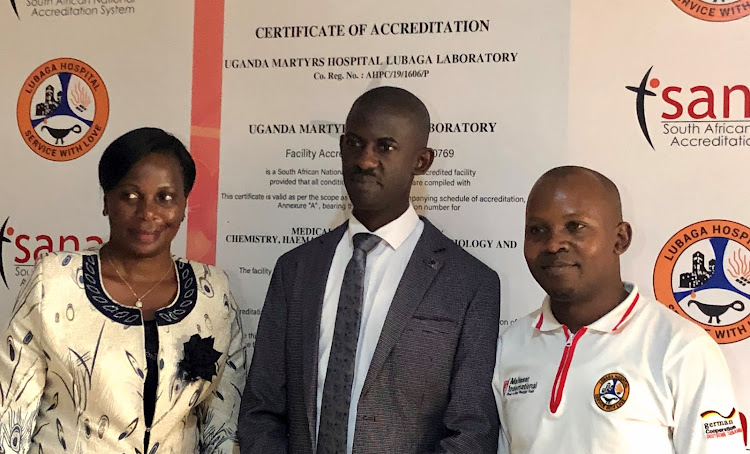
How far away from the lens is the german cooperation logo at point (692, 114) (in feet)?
7.89

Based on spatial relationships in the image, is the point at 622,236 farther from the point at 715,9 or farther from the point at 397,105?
the point at 715,9

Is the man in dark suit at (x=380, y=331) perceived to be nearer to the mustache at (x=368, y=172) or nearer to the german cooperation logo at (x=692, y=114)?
the mustache at (x=368, y=172)

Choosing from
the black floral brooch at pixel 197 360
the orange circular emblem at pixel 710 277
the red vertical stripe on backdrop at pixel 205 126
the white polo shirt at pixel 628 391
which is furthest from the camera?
the red vertical stripe on backdrop at pixel 205 126

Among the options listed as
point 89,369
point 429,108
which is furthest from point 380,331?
point 429,108

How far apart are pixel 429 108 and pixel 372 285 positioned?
81cm

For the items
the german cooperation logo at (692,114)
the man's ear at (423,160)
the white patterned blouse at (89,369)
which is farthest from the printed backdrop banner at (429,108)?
the white patterned blouse at (89,369)

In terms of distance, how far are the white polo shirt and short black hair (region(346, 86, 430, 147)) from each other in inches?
25.9

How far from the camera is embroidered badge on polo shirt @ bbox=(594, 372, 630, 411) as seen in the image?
5.71ft

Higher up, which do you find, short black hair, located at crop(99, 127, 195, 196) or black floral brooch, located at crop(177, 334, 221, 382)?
short black hair, located at crop(99, 127, 195, 196)

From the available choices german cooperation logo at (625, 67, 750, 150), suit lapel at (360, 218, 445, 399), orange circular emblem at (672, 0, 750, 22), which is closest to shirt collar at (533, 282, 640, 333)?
suit lapel at (360, 218, 445, 399)

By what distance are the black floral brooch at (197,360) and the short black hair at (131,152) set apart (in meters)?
0.47

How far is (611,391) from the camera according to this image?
1752mm

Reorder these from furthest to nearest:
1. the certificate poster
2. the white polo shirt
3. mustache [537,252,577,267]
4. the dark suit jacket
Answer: the certificate poster
the dark suit jacket
mustache [537,252,577,267]
the white polo shirt

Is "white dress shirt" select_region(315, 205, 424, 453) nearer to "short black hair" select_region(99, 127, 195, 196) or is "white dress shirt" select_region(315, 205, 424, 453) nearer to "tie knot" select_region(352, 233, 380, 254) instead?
"tie knot" select_region(352, 233, 380, 254)
